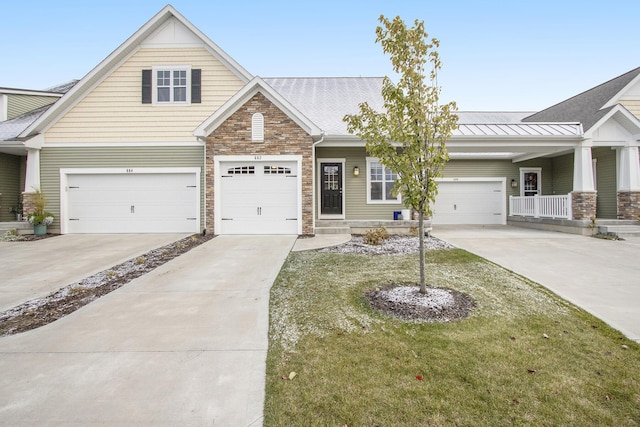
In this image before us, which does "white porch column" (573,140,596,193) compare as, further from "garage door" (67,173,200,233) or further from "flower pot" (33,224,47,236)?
"flower pot" (33,224,47,236)

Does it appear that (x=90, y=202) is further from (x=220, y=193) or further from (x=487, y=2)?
(x=487, y=2)

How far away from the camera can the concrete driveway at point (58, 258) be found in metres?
5.33

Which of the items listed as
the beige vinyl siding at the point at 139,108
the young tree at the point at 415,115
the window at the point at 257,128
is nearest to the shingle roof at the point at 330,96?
the window at the point at 257,128

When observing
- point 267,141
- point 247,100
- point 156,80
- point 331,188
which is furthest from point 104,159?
point 331,188

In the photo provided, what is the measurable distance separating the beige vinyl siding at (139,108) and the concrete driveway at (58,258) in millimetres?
3475

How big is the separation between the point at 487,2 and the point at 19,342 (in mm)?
17410

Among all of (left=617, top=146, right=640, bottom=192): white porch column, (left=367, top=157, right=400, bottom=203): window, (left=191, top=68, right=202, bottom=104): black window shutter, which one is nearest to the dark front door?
(left=367, top=157, right=400, bottom=203): window

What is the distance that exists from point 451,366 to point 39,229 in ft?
42.8

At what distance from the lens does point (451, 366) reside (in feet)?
9.38

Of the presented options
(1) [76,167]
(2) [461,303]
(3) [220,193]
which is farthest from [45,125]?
(2) [461,303]

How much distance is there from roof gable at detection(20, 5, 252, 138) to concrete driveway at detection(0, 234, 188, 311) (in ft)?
13.7

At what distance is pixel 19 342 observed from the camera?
341 centimetres

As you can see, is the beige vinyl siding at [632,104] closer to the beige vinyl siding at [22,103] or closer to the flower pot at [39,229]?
the flower pot at [39,229]

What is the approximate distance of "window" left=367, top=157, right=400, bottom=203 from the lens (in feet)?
41.9
